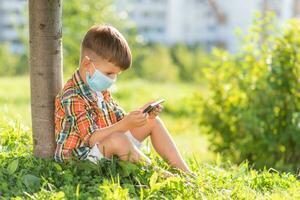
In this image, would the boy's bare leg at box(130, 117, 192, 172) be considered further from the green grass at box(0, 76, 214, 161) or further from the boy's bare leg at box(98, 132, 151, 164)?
the green grass at box(0, 76, 214, 161)

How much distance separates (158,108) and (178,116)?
35.1 ft

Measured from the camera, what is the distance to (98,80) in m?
4.18

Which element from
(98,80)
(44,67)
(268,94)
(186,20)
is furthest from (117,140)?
(186,20)

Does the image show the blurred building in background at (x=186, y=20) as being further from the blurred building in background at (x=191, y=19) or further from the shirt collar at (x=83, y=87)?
the shirt collar at (x=83, y=87)

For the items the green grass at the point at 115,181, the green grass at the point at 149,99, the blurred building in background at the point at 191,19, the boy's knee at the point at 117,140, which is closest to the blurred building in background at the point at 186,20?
the blurred building in background at the point at 191,19

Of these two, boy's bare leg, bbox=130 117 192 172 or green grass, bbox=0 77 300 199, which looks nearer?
green grass, bbox=0 77 300 199

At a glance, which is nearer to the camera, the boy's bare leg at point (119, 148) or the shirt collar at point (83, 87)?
the boy's bare leg at point (119, 148)

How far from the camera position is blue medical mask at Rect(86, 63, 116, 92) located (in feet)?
13.7

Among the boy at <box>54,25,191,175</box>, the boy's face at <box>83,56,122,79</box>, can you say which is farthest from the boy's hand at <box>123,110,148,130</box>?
the boy's face at <box>83,56,122,79</box>

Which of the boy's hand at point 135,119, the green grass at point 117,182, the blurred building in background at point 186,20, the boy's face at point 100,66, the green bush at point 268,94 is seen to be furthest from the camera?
the blurred building in background at point 186,20

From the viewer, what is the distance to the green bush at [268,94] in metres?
7.55

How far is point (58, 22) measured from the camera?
435cm

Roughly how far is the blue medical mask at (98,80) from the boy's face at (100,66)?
0.02 m

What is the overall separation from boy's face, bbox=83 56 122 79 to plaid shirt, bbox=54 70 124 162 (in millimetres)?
85
